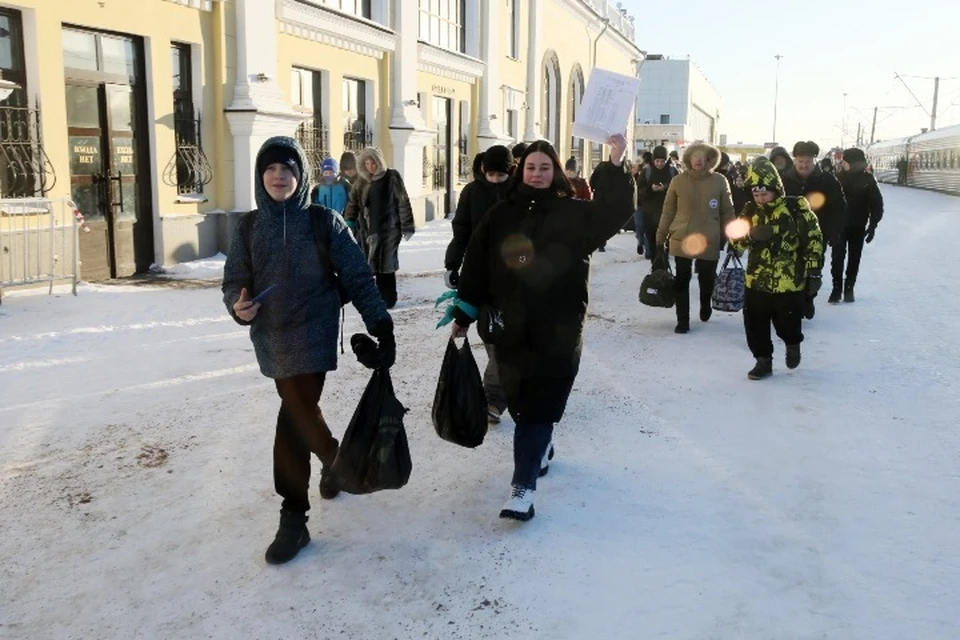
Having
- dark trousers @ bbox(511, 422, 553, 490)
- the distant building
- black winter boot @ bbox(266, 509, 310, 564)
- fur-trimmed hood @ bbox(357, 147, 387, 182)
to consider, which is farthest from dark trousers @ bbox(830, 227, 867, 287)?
the distant building

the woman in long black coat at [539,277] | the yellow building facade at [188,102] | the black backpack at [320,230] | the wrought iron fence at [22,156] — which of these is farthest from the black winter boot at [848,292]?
the wrought iron fence at [22,156]

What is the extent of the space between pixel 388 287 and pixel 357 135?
807cm

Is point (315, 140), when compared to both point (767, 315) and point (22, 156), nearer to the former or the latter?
point (22, 156)

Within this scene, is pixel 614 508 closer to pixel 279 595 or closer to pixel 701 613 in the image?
pixel 701 613

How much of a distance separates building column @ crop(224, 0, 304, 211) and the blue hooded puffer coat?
8.60 meters

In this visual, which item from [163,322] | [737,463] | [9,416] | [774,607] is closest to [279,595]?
[774,607]

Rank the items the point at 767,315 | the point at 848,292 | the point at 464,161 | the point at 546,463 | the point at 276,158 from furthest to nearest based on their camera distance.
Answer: the point at 464,161
the point at 848,292
the point at 767,315
the point at 546,463
the point at 276,158

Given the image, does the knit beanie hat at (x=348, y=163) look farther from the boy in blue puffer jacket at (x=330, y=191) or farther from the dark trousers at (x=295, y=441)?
the dark trousers at (x=295, y=441)

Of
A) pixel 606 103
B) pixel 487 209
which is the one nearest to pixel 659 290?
pixel 606 103

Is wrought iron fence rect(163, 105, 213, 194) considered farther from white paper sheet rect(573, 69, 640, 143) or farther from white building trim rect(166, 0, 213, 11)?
white paper sheet rect(573, 69, 640, 143)

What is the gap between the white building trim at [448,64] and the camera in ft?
59.2

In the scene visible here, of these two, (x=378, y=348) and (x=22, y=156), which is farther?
(x=22, y=156)

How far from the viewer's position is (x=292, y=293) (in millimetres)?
3252

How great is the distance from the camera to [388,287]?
8500 millimetres
